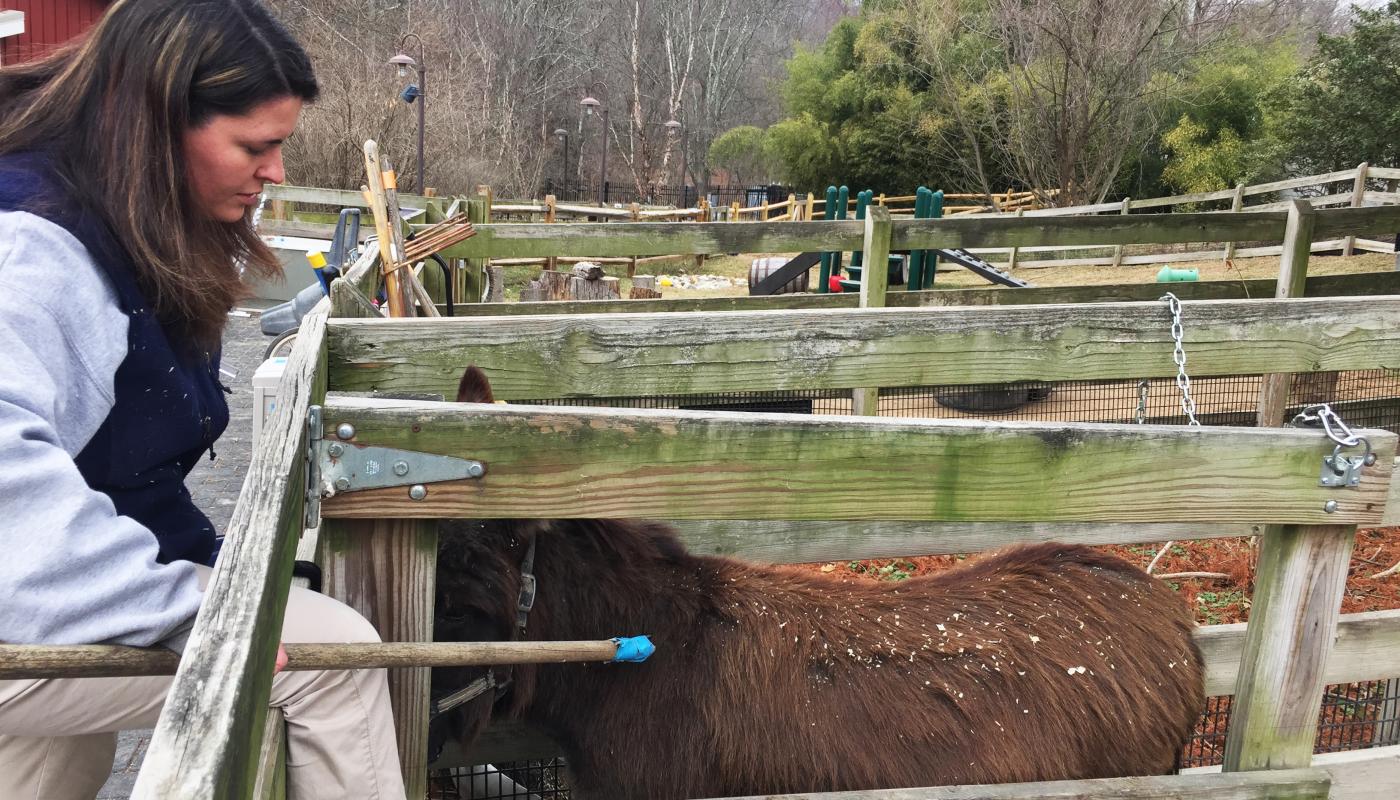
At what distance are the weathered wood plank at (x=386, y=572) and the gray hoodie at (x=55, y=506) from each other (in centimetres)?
37

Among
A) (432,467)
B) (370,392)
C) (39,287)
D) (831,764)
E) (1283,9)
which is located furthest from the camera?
(1283,9)

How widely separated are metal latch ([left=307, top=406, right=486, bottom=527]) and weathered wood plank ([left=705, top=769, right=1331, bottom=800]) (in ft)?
3.03

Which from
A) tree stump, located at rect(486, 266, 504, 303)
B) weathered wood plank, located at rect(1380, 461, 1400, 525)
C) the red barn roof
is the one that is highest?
the red barn roof

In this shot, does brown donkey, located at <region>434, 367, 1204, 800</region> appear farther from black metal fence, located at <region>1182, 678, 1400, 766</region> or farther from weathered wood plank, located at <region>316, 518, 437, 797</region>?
black metal fence, located at <region>1182, 678, 1400, 766</region>

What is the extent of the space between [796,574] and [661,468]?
981 mm

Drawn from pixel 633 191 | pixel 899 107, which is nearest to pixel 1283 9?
pixel 899 107

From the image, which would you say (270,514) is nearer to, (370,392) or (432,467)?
(432,467)

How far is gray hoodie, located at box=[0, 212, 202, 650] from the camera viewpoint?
4.11ft

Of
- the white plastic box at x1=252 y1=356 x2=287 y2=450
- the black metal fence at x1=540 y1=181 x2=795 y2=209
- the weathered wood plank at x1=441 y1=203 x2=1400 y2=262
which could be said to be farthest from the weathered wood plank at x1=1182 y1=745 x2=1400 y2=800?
the black metal fence at x1=540 y1=181 x2=795 y2=209

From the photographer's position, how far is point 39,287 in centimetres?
139

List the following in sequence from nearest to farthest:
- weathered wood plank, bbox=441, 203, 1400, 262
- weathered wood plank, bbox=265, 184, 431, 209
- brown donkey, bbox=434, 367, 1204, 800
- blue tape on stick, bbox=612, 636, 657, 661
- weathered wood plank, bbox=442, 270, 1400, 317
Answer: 1. blue tape on stick, bbox=612, 636, 657, 661
2. brown donkey, bbox=434, 367, 1204, 800
3. weathered wood plank, bbox=442, 270, 1400, 317
4. weathered wood plank, bbox=441, 203, 1400, 262
5. weathered wood plank, bbox=265, 184, 431, 209

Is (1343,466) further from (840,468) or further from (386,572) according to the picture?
(386,572)

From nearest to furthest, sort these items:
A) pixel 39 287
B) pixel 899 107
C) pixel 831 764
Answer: pixel 39 287 < pixel 831 764 < pixel 899 107

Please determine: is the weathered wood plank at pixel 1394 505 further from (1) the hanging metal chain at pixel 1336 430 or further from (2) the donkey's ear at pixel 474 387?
(2) the donkey's ear at pixel 474 387
